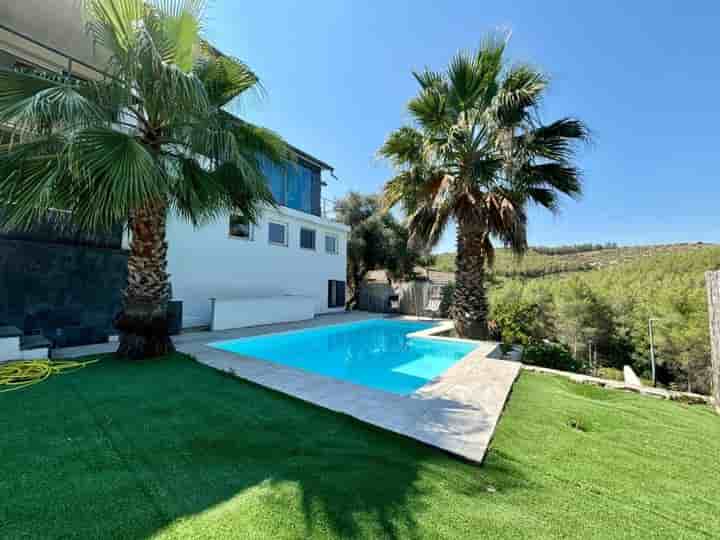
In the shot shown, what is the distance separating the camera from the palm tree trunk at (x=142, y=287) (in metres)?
5.91

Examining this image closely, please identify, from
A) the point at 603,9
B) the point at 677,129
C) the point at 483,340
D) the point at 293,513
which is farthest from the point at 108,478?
the point at 677,129

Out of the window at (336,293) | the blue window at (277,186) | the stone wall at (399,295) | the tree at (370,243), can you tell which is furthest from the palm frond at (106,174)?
the tree at (370,243)

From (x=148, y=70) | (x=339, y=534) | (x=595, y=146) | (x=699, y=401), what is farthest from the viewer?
(x=595, y=146)

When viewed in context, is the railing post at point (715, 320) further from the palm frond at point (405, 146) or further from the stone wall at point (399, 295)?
the stone wall at point (399, 295)

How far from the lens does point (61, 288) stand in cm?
735

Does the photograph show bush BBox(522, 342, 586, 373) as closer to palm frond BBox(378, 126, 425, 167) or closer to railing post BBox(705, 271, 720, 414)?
railing post BBox(705, 271, 720, 414)

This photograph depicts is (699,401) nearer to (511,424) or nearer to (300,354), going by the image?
(511,424)

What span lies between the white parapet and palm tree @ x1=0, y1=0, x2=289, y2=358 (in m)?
4.55

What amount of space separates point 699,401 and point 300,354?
8.67 metres

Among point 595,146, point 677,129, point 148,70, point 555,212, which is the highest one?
point 677,129

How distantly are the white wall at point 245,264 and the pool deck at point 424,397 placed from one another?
377 cm

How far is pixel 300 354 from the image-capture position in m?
9.20

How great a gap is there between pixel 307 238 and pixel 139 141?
36.5 ft

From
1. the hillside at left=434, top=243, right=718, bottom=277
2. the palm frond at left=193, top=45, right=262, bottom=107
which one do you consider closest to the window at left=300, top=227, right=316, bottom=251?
the palm frond at left=193, top=45, right=262, bottom=107
